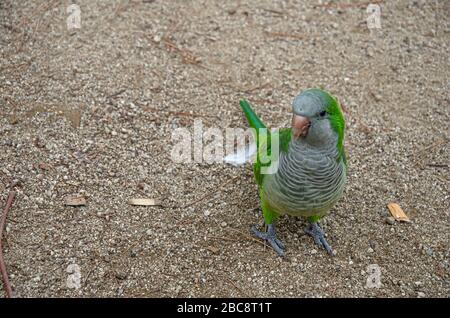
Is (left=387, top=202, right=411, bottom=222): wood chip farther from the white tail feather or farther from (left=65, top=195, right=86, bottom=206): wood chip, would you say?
(left=65, top=195, right=86, bottom=206): wood chip

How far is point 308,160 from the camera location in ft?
10.4

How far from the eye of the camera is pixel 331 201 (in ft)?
11.0

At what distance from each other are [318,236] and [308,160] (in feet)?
2.77

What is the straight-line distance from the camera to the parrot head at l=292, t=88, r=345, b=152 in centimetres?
301

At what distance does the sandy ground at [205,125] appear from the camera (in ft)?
11.6

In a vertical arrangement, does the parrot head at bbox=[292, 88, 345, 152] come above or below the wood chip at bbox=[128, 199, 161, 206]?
above

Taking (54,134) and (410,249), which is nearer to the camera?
(410,249)

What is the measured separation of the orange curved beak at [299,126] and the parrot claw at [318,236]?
100 centimetres

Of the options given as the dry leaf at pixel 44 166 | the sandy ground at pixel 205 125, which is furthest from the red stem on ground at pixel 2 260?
the dry leaf at pixel 44 166

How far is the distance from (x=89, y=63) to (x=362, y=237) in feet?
9.44

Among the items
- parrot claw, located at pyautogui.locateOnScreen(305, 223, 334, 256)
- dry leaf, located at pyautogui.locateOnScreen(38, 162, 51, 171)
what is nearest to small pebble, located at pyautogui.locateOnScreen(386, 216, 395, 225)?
parrot claw, located at pyautogui.locateOnScreen(305, 223, 334, 256)

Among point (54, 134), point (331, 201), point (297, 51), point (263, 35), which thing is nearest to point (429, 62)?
point (297, 51)

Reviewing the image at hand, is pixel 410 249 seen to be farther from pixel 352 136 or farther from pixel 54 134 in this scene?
pixel 54 134

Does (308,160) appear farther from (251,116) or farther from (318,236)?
(251,116)
